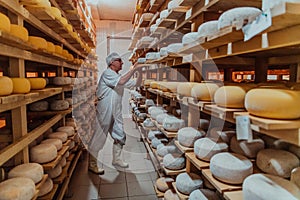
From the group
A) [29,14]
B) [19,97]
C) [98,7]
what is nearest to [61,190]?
[19,97]

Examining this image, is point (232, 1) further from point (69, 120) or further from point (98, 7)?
point (98, 7)

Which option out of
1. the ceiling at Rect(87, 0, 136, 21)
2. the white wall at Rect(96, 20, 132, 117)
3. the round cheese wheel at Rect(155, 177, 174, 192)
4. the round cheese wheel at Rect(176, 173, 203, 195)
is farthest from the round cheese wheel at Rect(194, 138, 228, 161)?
the white wall at Rect(96, 20, 132, 117)

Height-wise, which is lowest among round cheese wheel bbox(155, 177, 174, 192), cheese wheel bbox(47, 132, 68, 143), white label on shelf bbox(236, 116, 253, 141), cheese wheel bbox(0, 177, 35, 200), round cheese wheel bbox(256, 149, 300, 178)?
round cheese wheel bbox(155, 177, 174, 192)

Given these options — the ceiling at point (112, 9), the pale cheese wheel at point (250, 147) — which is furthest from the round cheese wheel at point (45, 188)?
the ceiling at point (112, 9)

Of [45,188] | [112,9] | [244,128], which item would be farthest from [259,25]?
[112,9]

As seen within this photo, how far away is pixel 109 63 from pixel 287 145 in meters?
2.59

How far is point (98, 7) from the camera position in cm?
648

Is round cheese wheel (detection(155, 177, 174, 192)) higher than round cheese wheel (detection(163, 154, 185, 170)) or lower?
lower

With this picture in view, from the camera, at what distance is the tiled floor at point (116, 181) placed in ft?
8.48

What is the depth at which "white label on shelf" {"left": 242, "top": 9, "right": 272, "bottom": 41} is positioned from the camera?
2.51 feet

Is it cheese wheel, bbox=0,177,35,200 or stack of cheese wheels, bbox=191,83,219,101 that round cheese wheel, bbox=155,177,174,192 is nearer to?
stack of cheese wheels, bbox=191,83,219,101

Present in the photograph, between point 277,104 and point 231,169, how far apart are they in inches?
20.7

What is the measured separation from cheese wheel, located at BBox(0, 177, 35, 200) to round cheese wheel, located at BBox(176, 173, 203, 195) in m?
1.05

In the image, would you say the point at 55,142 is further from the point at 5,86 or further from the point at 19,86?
the point at 5,86
